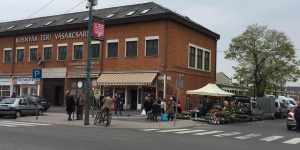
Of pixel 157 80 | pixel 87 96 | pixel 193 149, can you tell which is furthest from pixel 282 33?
pixel 193 149

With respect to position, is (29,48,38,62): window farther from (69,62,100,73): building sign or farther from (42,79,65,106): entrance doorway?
(69,62,100,73): building sign

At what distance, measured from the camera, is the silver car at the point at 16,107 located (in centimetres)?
2441

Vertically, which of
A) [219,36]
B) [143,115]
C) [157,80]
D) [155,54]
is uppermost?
[219,36]

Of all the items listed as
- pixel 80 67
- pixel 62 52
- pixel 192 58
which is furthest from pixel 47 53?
pixel 192 58

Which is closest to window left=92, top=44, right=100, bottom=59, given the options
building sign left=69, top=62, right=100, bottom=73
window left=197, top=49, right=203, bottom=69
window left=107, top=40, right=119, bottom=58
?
building sign left=69, top=62, right=100, bottom=73

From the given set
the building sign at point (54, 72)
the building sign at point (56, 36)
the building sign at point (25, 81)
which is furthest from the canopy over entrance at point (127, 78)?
the building sign at point (25, 81)

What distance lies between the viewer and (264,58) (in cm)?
4091

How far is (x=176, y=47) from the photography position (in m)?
33.3

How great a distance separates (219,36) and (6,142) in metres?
33.4

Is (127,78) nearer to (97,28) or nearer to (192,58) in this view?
(192,58)

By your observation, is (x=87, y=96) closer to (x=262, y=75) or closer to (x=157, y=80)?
(x=157, y=80)

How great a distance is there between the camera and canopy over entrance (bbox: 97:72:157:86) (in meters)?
31.8

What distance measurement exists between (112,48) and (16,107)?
13.0 metres

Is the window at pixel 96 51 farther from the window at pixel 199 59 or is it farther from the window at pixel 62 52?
the window at pixel 199 59
